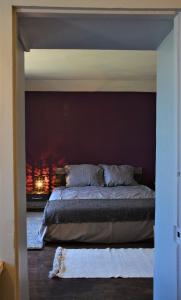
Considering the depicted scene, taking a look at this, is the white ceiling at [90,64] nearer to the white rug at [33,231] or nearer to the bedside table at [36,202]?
the bedside table at [36,202]

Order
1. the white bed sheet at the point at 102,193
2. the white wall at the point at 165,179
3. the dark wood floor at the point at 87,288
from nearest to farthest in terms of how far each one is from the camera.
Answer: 1. the white wall at the point at 165,179
2. the dark wood floor at the point at 87,288
3. the white bed sheet at the point at 102,193

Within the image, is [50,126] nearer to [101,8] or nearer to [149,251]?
[149,251]

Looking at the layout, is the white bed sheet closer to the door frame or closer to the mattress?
the mattress

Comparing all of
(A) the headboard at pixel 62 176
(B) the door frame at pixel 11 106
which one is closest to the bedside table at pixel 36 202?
(A) the headboard at pixel 62 176

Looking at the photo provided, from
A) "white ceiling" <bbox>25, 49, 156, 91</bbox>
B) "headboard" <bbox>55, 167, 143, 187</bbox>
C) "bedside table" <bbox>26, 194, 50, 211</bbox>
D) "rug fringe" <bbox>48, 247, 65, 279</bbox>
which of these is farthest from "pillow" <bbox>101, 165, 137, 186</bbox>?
"rug fringe" <bbox>48, 247, 65, 279</bbox>

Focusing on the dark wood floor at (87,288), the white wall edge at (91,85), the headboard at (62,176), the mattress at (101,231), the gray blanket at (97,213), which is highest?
the white wall edge at (91,85)

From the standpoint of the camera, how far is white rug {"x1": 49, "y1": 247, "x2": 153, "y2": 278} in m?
3.45

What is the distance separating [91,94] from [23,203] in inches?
178

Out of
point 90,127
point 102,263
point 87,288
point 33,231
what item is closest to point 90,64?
point 90,127

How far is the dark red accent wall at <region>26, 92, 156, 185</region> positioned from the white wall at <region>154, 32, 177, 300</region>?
3.92 m

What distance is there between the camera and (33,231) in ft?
15.7

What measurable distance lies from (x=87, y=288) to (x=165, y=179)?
1605 mm

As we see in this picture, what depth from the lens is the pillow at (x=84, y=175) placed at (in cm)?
569

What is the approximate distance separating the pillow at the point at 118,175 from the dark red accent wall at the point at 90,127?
337 mm
